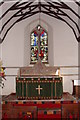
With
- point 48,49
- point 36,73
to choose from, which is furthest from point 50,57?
point 36,73

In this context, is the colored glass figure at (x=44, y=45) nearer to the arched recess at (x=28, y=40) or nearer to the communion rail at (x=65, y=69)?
the arched recess at (x=28, y=40)

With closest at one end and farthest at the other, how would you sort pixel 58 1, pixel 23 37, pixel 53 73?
pixel 58 1 → pixel 53 73 → pixel 23 37

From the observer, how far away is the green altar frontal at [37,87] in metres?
9.36

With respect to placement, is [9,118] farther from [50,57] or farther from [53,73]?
[50,57]

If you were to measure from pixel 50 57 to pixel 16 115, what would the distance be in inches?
239

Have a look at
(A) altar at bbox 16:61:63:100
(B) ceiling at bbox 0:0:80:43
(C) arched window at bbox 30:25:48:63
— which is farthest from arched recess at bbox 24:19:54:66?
(A) altar at bbox 16:61:63:100

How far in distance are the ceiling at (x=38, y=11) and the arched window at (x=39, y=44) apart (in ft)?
4.23

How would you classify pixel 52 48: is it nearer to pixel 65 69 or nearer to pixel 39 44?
pixel 39 44

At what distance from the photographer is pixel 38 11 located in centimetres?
1301

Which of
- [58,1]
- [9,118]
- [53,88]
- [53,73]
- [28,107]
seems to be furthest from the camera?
[53,73]

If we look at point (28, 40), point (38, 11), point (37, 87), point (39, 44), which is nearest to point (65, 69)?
point (39, 44)

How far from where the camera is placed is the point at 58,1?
11.2 m

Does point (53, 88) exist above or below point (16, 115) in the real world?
above

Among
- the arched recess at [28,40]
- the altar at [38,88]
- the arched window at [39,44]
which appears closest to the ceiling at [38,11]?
the arched recess at [28,40]
